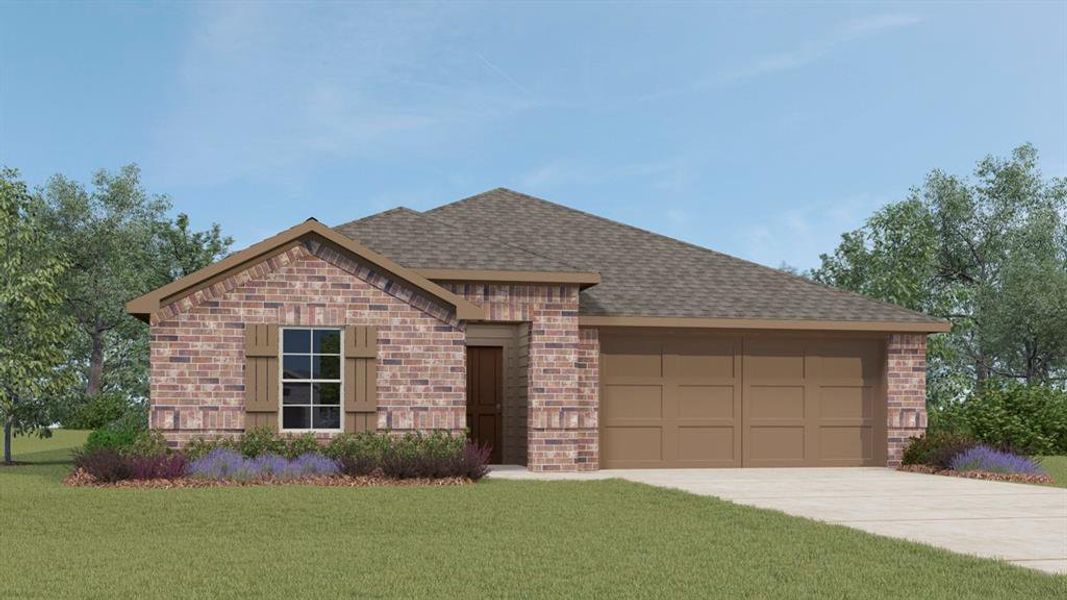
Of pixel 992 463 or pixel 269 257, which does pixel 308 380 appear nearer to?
pixel 269 257

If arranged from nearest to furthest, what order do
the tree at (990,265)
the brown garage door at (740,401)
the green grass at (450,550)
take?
the green grass at (450,550) < the brown garage door at (740,401) < the tree at (990,265)

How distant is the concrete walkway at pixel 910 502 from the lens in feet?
36.9

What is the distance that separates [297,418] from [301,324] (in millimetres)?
1458

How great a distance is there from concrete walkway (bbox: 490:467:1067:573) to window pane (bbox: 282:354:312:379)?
11.8ft

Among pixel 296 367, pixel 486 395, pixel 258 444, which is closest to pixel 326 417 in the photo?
pixel 296 367

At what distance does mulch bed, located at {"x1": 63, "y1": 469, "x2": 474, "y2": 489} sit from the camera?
620 inches

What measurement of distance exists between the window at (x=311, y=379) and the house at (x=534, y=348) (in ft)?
0.07

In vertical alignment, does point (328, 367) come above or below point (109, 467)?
above

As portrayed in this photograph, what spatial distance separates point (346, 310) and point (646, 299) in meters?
5.70

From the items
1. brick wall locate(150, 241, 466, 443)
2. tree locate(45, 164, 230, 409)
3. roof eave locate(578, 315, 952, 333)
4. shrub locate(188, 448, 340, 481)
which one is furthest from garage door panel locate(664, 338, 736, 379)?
tree locate(45, 164, 230, 409)

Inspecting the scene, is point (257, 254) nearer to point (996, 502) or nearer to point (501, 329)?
point (501, 329)

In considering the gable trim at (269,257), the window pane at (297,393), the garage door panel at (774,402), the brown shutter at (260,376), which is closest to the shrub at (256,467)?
the brown shutter at (260,376)

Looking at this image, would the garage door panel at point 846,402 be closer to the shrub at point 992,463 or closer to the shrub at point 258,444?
the shrub at point 992,463

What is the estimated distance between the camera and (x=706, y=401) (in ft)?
67.9
